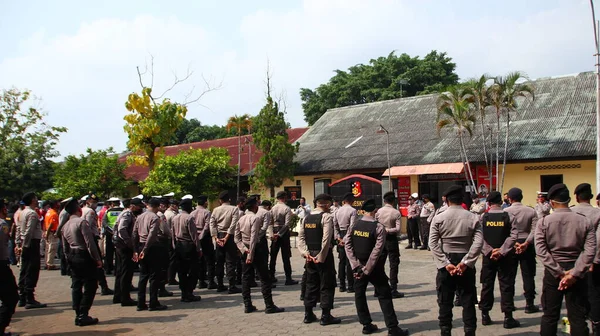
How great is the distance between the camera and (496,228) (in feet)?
24.2

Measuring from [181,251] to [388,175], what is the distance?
492 inches

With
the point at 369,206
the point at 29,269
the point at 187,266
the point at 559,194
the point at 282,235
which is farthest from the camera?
the point at 282,235

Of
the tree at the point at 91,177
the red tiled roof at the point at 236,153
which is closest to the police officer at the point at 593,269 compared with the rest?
the red tiled roof at the point at 236,153

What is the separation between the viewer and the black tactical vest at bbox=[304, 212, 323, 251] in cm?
763

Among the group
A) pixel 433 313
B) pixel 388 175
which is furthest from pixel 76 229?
pixel 388 175

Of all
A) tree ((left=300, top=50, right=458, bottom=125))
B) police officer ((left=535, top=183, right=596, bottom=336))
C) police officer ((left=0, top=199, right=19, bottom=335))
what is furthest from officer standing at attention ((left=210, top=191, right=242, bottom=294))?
tree ((left=300, top=50, right=458, bottom=125))

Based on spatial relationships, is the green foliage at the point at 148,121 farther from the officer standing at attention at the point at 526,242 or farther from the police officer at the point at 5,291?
the officer standing at attention at the point at 526,242

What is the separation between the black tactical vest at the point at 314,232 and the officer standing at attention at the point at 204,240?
3364mm

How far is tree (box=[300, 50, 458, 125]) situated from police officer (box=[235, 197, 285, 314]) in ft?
88.0

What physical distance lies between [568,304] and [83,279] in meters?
6.60

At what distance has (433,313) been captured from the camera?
789 centimetres

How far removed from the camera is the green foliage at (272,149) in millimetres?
23250

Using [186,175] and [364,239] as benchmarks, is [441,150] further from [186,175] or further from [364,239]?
[364,239]

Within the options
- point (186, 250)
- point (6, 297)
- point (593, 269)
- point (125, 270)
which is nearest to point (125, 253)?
point (125, 270)
